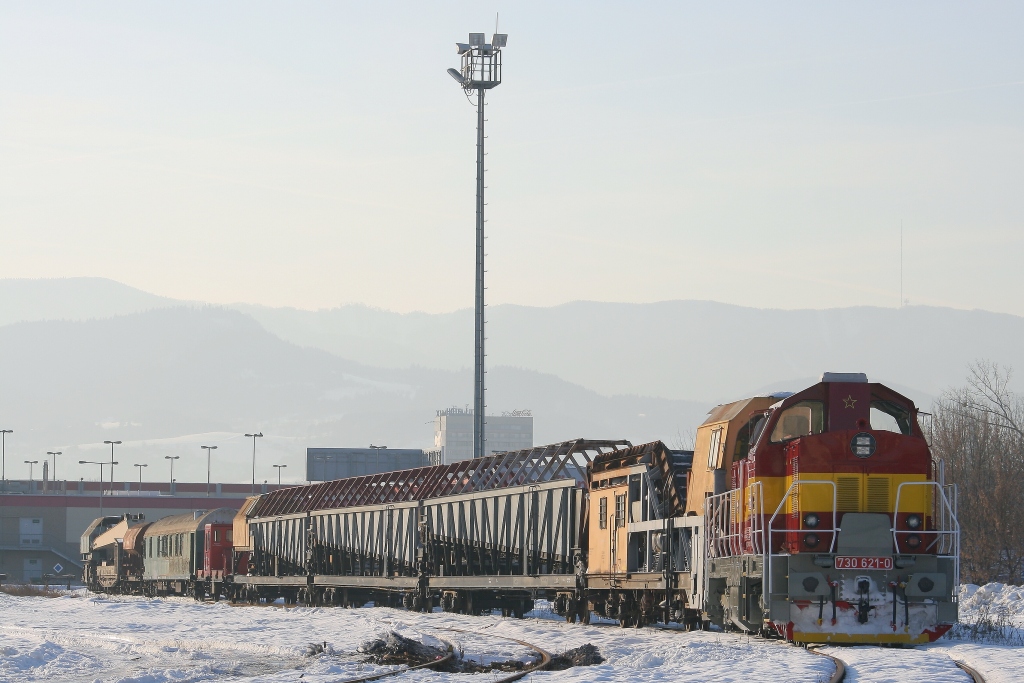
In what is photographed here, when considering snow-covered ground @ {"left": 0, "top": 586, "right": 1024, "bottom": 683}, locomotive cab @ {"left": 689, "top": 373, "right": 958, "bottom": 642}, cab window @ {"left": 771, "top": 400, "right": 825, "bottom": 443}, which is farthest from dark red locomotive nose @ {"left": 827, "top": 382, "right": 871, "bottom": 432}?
snow-covered ground @ {"left": 0, "top": 586, "right": 1024, "bottom": 683}

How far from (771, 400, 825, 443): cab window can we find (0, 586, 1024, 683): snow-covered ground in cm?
313

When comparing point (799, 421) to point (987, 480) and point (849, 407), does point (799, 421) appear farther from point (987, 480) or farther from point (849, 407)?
point (987, 480)

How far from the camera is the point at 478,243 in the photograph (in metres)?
52.0

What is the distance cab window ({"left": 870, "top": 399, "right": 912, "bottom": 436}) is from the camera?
68.2 ft

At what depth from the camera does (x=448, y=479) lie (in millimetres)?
38875

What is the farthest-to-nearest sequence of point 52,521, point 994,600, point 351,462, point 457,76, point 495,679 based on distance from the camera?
point 52,521 → point 351,462 → point 457,76 → point 994,600 → point 495,679

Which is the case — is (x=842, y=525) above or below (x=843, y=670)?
above

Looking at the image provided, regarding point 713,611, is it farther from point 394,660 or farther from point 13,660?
point 13,660

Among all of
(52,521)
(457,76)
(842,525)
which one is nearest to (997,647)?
(842,525)

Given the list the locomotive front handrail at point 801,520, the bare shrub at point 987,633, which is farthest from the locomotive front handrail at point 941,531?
A: the bare shrub at point 987,633

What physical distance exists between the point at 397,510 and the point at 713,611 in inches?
785

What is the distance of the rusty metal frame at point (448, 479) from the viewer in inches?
1252

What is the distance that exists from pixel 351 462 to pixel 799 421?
84.1 metres

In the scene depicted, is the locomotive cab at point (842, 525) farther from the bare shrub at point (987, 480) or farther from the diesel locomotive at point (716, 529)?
the bare shrub at point (987, 480)
